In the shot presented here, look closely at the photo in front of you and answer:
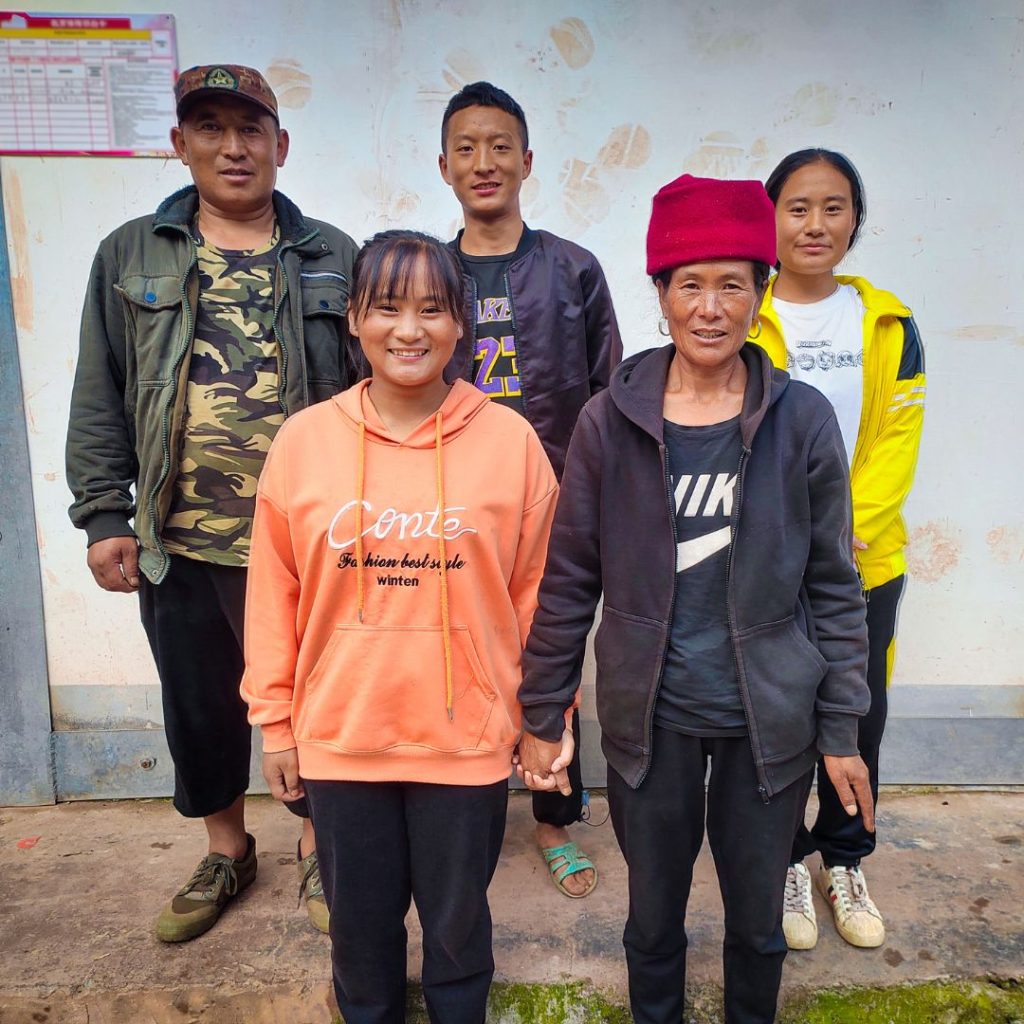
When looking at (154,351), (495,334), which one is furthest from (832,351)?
(154,351)

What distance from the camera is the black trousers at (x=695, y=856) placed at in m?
1.65

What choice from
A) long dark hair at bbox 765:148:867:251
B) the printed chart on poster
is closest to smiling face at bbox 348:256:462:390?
long dark hair at bbox 765:148:867:251

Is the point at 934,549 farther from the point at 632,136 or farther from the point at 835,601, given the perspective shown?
the point at 632,136

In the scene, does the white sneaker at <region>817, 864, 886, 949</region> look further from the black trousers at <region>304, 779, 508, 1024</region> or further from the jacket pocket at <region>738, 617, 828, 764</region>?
the black trousers at <region>304, 779, 508, 1024</region>

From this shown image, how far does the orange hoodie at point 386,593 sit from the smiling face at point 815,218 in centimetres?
98

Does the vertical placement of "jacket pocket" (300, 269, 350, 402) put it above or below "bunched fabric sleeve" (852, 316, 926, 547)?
above

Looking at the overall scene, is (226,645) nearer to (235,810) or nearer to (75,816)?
(235,810)

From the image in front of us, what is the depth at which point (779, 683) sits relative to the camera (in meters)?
1.58

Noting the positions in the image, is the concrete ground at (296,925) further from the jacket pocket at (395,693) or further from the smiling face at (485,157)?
the smiling face at (485,157)

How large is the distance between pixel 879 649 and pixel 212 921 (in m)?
2.06

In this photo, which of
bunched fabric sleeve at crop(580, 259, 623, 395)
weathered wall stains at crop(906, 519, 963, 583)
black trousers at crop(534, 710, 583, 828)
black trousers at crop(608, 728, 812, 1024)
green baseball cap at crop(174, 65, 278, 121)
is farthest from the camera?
weathered wall stains at crop(906, 519, 963, 583)

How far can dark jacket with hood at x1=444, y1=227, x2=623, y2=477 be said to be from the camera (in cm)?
225

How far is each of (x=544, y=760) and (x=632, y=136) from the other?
221 cm

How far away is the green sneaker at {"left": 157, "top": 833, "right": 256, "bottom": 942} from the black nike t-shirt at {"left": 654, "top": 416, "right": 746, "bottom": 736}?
5.19 feet
